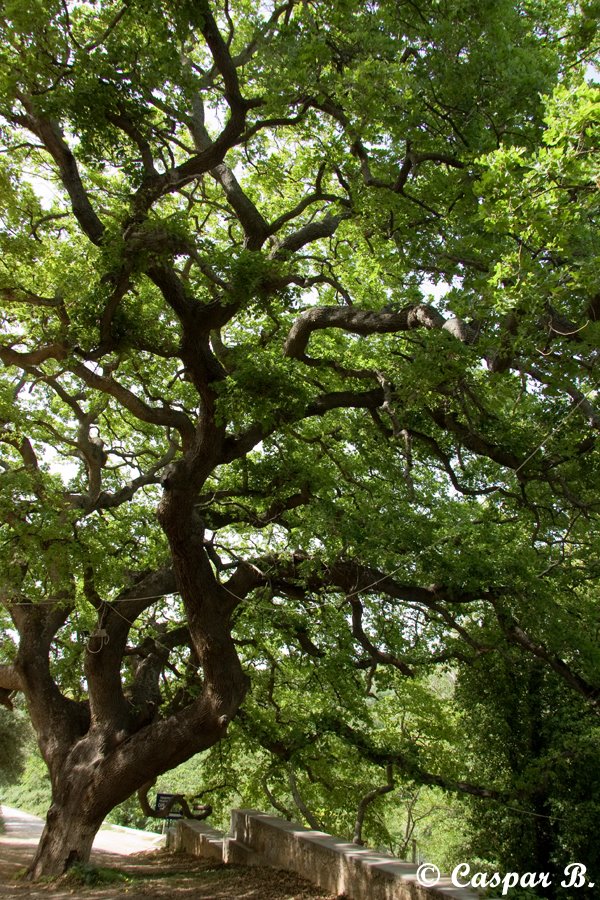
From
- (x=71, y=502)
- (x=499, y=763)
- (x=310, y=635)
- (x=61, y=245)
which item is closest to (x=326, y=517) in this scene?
(x=310, y=635)

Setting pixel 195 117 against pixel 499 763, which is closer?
pixel 195 117

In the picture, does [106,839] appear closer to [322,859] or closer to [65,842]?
[65,842]

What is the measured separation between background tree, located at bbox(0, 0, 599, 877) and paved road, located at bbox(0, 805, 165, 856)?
4.70 m

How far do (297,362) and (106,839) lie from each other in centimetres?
1327

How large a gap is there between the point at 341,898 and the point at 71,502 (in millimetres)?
5267

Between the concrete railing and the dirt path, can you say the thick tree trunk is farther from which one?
the concrete railing

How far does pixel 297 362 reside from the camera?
7.02 m

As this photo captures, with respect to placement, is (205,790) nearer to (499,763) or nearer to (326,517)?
(499,763)

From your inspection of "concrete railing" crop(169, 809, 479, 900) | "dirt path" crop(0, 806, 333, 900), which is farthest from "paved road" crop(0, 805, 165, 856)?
"concrete railing" crop(169, 809, 479, 900)

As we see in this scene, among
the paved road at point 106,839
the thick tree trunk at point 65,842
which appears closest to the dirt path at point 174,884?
the thick tree trunk at point 65,842

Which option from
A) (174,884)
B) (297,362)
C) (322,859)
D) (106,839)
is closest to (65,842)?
(174,884)

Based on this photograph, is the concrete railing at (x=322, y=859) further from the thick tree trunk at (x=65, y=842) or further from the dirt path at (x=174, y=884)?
the thick tree trunk at (x=65, y=842)

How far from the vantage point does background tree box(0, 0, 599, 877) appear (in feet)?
16.0

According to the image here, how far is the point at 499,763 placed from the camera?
433 inches
